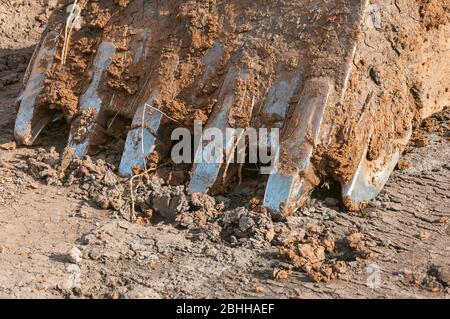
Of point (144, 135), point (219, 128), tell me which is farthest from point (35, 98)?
point (219, 128)

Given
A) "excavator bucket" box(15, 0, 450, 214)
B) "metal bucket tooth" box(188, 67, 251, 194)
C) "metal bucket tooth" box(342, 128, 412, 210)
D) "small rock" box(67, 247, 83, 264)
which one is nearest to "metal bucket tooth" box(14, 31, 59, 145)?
"excavator bucket" box(15, 0, 450, 214)

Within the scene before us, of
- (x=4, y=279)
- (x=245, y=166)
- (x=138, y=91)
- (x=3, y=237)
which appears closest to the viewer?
(x=4, y=279)

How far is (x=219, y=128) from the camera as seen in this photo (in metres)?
4.20

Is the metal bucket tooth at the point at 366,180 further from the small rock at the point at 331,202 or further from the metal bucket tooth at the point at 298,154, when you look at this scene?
the metal bucket tooth at the point at 298,154

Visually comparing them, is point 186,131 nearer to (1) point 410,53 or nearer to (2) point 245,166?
(2) point 245,166

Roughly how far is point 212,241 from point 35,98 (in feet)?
5.21

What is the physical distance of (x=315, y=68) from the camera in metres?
4.09

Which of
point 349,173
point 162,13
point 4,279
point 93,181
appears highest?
point 162,13

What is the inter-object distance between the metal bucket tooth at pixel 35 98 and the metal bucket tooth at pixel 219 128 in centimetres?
110

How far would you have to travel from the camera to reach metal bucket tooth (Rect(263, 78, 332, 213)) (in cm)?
394

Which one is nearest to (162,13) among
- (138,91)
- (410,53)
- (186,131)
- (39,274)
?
(138,91)

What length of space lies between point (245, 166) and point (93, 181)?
31.6 inches

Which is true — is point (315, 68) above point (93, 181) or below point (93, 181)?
above

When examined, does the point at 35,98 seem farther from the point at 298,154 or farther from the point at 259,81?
the point at 298,154
